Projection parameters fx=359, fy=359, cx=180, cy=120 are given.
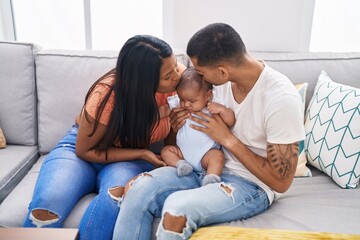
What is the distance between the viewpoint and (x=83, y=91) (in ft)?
5.85

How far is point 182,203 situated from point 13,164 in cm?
92

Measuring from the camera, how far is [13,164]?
1.67m

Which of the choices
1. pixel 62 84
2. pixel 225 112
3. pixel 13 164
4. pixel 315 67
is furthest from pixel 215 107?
pixel 13 164

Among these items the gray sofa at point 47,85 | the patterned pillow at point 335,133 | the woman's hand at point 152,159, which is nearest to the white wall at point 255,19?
the gray sofa at point 47,85

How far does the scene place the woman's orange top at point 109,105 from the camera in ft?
4.71

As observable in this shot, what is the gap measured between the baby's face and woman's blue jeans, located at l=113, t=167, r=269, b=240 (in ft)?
0.96

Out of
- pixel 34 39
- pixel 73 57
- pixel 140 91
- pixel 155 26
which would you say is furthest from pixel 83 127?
pixel 34 39

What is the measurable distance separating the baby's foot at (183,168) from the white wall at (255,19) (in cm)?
95

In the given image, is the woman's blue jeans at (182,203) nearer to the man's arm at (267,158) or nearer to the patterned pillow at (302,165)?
the man's arm at (267,158)

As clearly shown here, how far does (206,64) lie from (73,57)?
2.88ft

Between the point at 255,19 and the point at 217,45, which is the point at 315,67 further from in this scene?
the point at 217,45

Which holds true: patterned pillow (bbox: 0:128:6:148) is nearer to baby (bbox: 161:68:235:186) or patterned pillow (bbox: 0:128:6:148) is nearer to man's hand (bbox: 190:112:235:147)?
baby (bbox: 161:68:235:186)

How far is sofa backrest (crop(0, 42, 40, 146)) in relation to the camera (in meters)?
1.83

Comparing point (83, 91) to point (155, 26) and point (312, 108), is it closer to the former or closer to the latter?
point (155, 26)
